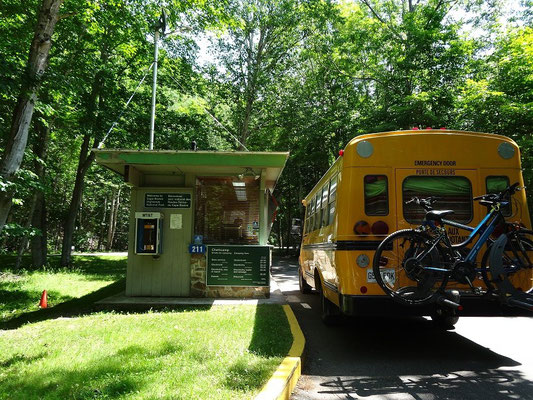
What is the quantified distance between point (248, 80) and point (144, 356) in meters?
21.6

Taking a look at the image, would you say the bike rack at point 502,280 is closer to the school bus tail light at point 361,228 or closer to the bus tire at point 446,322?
the school bus tail light at point 361,228

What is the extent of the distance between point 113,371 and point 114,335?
5.10 feet

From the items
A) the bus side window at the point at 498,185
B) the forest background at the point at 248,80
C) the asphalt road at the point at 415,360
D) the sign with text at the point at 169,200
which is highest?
the forest background at the point at 248,80

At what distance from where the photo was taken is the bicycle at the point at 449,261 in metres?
→ 4.43

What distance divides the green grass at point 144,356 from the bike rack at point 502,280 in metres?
2.58

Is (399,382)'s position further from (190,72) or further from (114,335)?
(190,72)

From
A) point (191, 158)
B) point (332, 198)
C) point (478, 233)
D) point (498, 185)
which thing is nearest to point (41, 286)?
point (191, 158)

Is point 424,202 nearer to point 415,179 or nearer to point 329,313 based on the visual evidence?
point 415,179

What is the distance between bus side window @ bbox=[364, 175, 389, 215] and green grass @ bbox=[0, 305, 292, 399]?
2.08 metres

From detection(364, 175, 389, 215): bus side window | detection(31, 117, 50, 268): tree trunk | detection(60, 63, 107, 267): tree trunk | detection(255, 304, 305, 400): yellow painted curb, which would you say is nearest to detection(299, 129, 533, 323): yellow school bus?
detection(364, 175, 389, 215): bus side window

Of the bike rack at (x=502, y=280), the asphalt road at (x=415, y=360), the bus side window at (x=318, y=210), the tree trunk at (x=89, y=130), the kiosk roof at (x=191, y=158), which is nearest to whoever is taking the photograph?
the asphalt road at (x=415, y=360)

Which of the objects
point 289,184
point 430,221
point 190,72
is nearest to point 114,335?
point 430,221

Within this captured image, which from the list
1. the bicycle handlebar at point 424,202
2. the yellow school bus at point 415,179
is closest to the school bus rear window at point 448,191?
the yellow school bus at point 415,179

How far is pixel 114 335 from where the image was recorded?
213 inches
